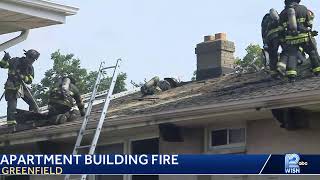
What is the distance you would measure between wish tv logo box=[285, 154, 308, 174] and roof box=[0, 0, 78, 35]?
13.7ft

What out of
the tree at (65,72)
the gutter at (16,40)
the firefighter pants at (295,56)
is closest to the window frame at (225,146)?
the firefighter pants at (295,56)

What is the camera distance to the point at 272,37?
48.2ft

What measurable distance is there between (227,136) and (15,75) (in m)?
5.95

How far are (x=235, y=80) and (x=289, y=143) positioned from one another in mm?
4123

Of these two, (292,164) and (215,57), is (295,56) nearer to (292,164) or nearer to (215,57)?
(292,164)

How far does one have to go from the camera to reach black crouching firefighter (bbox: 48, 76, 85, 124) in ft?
57.4

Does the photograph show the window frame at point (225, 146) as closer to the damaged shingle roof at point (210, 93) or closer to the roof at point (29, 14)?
the damaged shingle roof at point (210, 93)

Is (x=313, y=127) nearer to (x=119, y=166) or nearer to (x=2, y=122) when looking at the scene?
(x=119, y=166)

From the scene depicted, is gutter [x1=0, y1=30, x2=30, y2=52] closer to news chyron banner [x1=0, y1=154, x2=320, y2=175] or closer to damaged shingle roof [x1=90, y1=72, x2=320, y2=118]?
news chyron banner [x1=0, y1=154, x2=320, y2=175]

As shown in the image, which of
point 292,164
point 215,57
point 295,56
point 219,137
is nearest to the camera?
point 292,164

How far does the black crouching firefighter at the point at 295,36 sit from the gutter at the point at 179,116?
135 centimetres

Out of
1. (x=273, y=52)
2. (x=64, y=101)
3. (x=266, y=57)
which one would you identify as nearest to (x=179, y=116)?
(x=273, y=52)

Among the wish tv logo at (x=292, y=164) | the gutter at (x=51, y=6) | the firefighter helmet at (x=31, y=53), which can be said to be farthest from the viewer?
the firefighter helmet at (x=31, y=53)

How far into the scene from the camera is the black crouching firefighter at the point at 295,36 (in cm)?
1395
